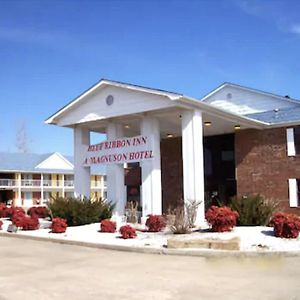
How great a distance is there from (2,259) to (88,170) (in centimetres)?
1338

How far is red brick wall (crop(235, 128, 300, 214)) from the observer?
25641 mm

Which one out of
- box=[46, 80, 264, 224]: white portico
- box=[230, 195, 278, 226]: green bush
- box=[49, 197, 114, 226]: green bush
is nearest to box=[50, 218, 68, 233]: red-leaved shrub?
box=[49, 197, 114, 226]: green bush

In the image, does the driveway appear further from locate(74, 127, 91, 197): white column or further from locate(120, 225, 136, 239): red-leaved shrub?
locate(74, 127, 91, 197): white column

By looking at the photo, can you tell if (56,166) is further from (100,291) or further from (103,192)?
(100,291)

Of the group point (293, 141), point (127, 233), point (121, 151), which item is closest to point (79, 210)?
point (121, 151)

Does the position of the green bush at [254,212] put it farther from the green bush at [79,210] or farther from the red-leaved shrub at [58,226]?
the red-leaved shrub at [58,226]

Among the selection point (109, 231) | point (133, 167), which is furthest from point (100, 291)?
point (133, 167)

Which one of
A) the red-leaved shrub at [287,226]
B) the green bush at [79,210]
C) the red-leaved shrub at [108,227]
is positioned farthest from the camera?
the green bush at [79,210]

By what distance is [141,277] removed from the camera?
9.75 meters

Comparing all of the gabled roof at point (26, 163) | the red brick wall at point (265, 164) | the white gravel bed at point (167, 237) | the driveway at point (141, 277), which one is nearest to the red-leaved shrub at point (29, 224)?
the white gravel bed at point (167, 237)

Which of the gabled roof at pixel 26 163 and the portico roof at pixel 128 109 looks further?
the gabled roof at pixel 26 163

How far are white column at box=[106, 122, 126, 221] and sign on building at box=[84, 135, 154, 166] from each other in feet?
2.16

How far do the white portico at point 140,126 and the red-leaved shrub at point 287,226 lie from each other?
17.9 feet

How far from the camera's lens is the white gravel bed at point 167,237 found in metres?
13.7
